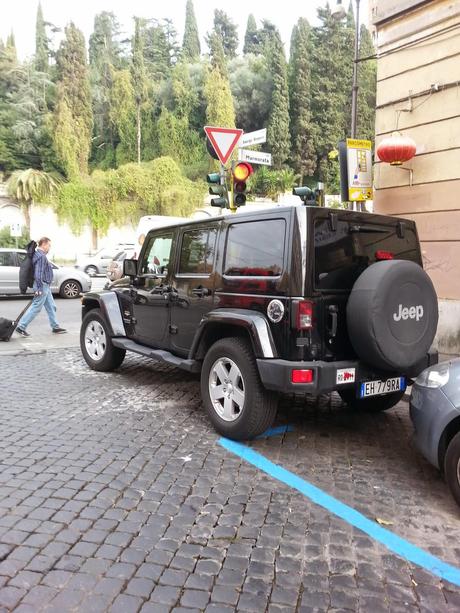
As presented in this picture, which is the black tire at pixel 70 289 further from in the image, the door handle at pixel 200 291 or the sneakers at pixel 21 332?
the door handle at pixel 200 291

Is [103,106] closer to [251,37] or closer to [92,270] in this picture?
[92,270]

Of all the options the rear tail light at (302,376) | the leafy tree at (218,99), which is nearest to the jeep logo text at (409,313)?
the rear tail light at (302,376)

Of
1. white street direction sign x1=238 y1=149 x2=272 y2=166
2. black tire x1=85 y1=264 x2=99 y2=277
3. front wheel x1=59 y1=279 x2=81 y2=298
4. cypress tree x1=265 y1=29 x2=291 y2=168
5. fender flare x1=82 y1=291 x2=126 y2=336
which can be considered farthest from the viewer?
cypress tree x1=265 y1=29 x2=291 y2=168

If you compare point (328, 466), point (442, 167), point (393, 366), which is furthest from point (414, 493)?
point (442, 167)

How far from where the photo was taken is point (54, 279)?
54.5ft

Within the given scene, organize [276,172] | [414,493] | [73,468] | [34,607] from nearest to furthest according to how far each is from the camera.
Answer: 1. [34,607]
2. [414,493]
3. [73,468]
4. [276,172]

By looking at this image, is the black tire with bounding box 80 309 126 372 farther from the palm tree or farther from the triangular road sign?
the palm tree

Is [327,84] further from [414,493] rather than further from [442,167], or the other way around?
[414,493]

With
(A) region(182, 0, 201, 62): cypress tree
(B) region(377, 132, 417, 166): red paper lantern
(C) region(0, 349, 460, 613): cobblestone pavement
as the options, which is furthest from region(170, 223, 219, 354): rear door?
(A) region(182, 0, 201, 62): cypress tree

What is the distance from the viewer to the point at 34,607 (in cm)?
229

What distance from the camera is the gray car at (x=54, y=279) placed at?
1623 cm

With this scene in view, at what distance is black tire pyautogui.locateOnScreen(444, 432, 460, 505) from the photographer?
3.11 meters

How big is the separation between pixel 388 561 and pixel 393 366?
1558 millimetres

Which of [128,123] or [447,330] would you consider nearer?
[447,330]
